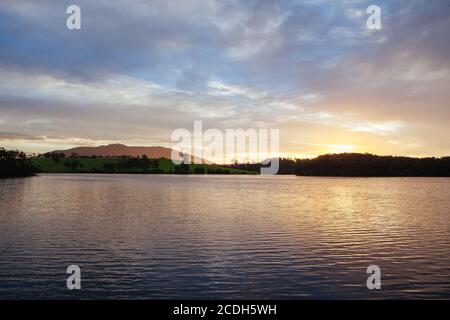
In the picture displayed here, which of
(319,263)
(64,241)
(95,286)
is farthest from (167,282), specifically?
(64,241)

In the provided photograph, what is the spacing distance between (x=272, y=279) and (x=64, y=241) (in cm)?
2178

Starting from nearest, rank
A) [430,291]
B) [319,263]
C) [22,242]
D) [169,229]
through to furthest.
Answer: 1. [430,291]
2. [319,263]
3. [22,242]
4. [169,229]

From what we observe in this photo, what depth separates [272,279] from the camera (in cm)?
2519

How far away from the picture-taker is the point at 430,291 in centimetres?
2286

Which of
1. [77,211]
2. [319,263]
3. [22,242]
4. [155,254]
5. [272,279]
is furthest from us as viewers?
[77,211]

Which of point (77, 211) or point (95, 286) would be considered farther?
point (77, 211)

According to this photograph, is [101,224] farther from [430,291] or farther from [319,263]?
[430,291]
